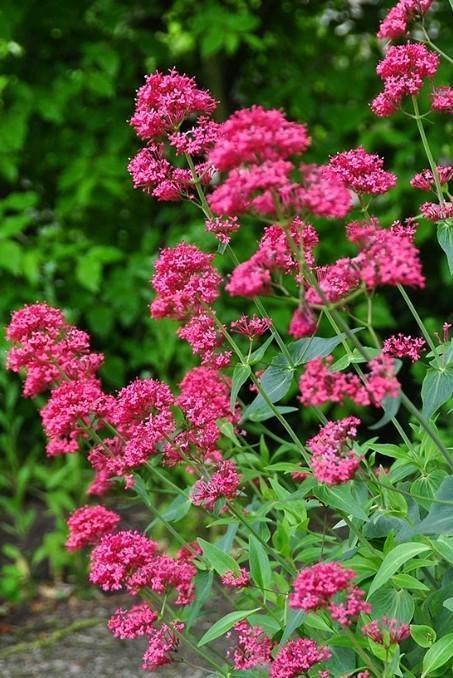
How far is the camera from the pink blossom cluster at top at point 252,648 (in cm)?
243

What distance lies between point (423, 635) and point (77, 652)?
2097 mm

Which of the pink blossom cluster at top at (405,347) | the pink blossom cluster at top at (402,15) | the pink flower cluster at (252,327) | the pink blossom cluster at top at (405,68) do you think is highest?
the pink blossom cluster at top at (402,15)

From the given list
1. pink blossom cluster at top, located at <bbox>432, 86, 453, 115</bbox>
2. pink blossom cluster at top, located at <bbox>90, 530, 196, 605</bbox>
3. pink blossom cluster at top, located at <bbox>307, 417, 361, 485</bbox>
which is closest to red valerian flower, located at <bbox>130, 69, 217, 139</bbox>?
pink blossom cluster at top, located at <bbox>432, 86, 453, 115</bbox>

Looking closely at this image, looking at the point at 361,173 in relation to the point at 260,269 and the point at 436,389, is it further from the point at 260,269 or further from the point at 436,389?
the point at 260,269

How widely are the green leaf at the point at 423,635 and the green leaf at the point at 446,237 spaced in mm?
799

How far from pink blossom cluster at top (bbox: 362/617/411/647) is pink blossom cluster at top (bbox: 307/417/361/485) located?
1.09ft

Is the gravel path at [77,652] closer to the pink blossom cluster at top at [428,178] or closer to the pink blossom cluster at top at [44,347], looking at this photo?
the pink blossom cluster at top at [44,347]

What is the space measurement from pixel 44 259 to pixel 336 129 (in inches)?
64.5

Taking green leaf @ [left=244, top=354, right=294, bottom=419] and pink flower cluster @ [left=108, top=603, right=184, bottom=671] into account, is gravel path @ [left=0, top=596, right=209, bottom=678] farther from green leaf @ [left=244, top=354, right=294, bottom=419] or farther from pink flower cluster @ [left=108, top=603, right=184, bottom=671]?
green leaf @ [left=244, top=354, right=294, bottom=419]

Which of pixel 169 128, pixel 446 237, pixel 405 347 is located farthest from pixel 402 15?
pixel 405 347

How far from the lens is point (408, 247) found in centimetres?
176

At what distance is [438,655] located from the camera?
7.30 feet

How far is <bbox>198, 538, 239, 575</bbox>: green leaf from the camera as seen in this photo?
251 centimetres

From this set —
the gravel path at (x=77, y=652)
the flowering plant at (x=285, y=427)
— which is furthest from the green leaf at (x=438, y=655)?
the gravel path at (x=77, y=652)
